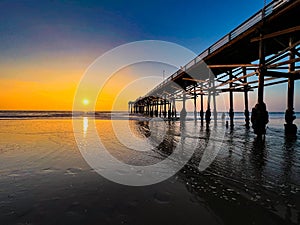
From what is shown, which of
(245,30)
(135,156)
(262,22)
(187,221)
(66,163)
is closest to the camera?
(187,221)

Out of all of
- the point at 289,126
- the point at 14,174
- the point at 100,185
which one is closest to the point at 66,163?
the point at 14,174

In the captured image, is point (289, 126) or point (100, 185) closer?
point (100, 185)

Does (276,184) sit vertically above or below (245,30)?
below

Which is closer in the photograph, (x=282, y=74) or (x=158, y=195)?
(x=158, y=195)

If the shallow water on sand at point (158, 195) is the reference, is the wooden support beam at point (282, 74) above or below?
above

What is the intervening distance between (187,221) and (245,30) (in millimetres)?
11981

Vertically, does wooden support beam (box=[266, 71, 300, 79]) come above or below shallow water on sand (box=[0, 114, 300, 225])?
above

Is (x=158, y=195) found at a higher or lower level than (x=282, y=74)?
lower

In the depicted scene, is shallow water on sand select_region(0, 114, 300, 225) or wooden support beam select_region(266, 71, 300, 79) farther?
wooden support beam select_region(266, 71, 300, 79)

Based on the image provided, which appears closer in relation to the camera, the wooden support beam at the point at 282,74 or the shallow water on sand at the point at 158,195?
the shallow water on sand at the point at 158,195

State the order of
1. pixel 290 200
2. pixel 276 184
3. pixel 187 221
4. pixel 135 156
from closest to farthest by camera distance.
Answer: pixel 187 221 < pixel 290 200 < pixel 276 184 < pixel 135 156

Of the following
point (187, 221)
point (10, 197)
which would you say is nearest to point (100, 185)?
point (10, 197)

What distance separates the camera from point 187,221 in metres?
2.35

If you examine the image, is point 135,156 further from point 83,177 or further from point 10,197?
point 10,197
